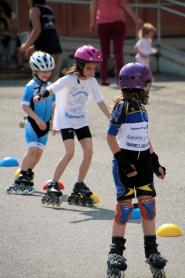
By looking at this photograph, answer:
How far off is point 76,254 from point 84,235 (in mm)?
616

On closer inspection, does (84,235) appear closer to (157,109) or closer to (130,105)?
(130,105)

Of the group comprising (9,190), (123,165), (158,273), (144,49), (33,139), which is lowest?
(158,273)

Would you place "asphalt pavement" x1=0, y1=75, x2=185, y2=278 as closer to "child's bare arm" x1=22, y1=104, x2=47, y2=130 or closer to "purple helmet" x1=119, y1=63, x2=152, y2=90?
"child's bare arm" x1=22, y1=104, x2=47, y2=130

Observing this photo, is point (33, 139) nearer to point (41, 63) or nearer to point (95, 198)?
point (41, 63)

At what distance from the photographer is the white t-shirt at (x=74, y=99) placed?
→ 30.7 feet

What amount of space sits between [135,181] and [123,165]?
215 mm

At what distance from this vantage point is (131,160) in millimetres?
6945

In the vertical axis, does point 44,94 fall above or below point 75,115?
above

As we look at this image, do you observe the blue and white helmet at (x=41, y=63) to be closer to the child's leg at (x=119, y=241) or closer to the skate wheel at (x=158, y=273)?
the child's leg at (x=119, y=241)

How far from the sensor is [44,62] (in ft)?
32.4

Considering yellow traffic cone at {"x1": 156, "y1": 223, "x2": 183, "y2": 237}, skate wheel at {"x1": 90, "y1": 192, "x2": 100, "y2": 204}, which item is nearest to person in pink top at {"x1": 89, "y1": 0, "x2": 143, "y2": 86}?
skate wheel at {"x1": 90, "y1": 192, "x2": 100, "y2": 204}

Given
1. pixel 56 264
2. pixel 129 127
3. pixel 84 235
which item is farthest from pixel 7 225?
pixel 129 127

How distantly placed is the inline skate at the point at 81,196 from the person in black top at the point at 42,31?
505 cm

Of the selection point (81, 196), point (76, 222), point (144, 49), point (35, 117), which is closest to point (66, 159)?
point (81, 196)
